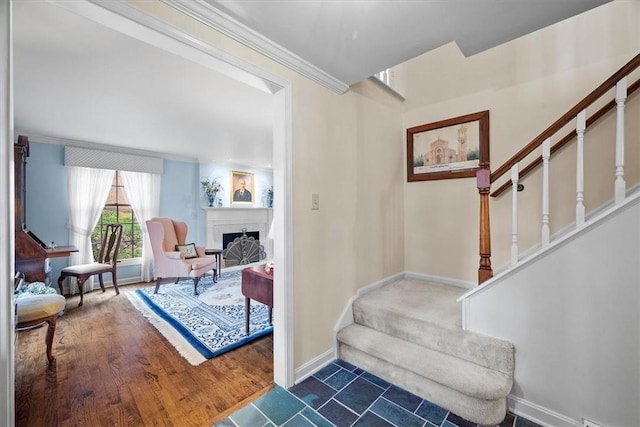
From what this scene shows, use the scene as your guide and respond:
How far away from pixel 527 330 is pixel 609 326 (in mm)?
335

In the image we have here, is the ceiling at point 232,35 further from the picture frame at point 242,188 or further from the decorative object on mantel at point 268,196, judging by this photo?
the decorative object on mantel at point 268,196

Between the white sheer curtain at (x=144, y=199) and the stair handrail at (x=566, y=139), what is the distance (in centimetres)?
512

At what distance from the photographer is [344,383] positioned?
1.83 m

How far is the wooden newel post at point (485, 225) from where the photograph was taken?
169 cm

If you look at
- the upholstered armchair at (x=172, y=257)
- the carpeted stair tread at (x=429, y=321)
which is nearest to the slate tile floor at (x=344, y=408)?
the carpeted stair tread at (x=429, y=321)

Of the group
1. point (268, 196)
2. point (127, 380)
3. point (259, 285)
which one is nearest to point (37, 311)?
point (127, 380)

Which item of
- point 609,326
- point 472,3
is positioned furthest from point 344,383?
point 472,3

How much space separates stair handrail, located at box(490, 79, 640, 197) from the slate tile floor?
1.66m

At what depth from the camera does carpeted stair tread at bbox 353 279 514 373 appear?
1.57 metres

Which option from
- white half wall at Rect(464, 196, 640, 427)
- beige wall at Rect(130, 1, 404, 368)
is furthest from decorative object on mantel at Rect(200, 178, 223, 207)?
white half wall at Rect(464, 196, 640, 427)

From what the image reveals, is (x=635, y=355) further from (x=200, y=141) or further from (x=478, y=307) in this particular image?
(x=200, y=141)

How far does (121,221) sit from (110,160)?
1.08 metres

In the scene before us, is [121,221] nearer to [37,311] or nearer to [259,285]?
[37,311]

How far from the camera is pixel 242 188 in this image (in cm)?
605
